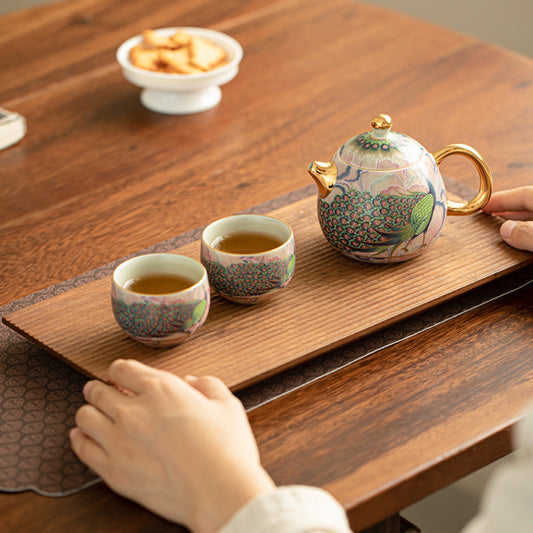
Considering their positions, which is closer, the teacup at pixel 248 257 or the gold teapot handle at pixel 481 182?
the teacup at pixel 248 257

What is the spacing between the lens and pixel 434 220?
0.96m

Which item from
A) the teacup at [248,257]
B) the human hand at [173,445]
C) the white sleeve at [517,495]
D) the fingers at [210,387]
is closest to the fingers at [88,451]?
the human hand at [173,445]

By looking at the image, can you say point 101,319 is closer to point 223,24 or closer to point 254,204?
point 254,204

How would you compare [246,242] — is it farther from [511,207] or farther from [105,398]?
[511,207]

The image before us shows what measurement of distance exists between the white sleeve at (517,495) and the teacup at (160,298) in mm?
354

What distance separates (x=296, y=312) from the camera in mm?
896

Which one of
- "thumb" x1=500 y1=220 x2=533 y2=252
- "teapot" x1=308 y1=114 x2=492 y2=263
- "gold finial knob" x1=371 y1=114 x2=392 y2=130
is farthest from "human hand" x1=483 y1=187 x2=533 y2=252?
"gold finial knob" x1=371 y1=114 x2=392 y2=130

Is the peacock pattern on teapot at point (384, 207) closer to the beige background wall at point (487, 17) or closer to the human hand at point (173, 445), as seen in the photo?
the human hand at point (173, 445)

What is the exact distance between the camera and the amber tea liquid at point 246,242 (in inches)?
36.1

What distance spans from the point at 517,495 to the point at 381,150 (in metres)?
0.48

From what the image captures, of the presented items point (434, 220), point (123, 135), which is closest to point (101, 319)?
point (434, 220)

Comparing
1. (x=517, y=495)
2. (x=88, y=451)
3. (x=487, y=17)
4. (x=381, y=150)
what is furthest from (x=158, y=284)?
(x=487, y=17)

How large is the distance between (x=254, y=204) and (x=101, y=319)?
371 mm

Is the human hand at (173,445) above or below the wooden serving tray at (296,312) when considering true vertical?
above
